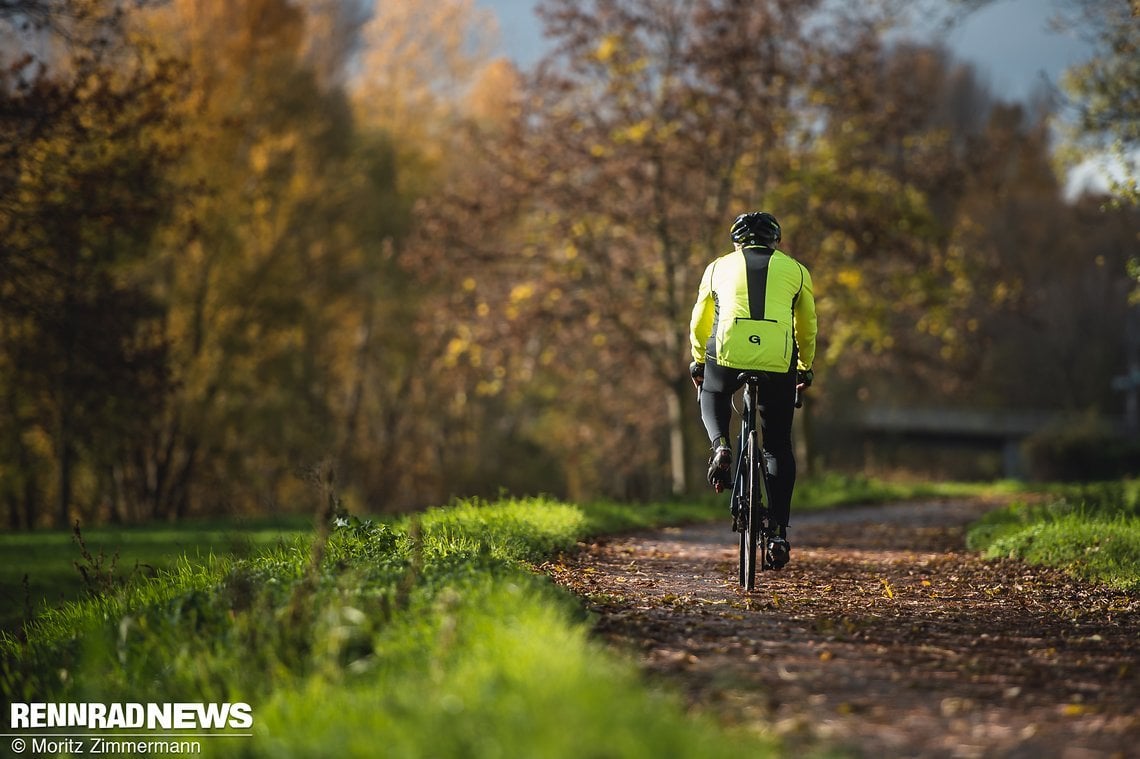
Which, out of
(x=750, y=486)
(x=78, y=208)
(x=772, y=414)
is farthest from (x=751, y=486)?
(x=78, y=208)

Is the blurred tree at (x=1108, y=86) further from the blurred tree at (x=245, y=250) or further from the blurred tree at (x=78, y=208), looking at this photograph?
the blurred tree at (x=245, y=250)

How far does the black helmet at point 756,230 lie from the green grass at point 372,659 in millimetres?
2529

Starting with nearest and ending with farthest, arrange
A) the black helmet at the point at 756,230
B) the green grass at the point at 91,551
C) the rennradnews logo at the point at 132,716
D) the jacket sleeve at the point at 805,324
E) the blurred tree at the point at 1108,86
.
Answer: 1. the rennradnews logo at the point at 132,716
2. the black helmet at the point at 756,230
3. the jacket sleeve at the point at 805,324
4. the green grass at the point at 91,551
5. the blurred tree at the point at 1108,86

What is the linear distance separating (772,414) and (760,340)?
56 centimetres

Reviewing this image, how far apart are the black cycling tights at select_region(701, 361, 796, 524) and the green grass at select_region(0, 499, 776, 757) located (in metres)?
1.71

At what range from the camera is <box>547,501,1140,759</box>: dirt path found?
421cm

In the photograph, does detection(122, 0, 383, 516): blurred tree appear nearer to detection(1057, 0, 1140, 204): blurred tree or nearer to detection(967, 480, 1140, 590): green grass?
detection(1057, 0, 1140, 204): blurred tree

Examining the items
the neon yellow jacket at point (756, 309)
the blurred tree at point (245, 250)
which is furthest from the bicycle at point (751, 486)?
the blurred tree at point (245, 250)

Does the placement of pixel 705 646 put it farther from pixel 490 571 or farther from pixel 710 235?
pixel 710 235

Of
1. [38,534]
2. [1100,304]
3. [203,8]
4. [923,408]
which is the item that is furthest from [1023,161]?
[38,534]

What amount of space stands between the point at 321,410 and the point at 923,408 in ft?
95.6

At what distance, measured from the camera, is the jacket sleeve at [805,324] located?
24.9ft

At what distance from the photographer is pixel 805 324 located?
7.70 meters

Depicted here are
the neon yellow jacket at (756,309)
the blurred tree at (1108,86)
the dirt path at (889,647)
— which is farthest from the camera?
the blurred tree at (1108,86)
